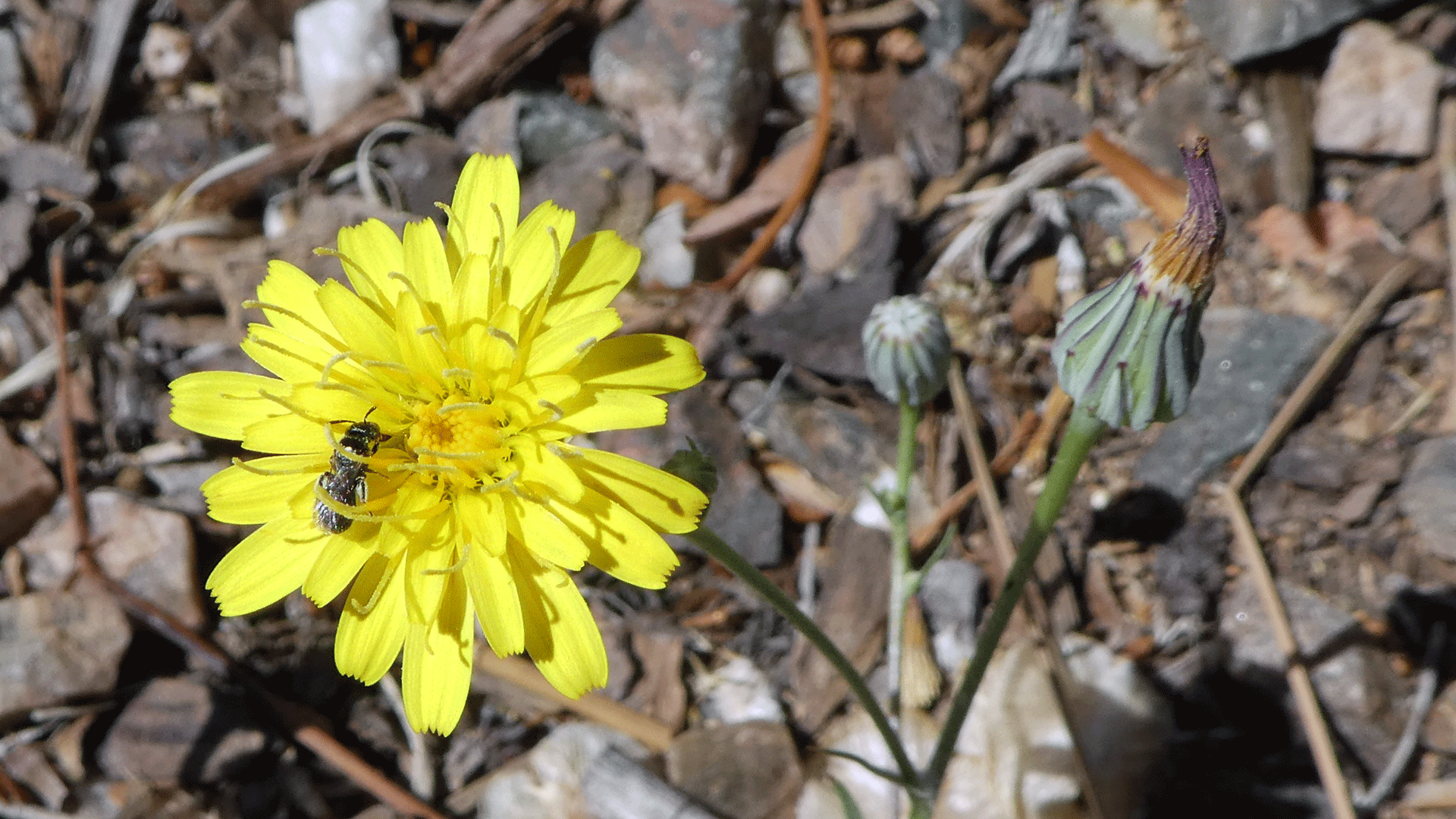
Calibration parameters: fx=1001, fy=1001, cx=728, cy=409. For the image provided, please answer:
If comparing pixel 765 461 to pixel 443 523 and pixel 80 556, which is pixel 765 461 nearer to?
pixel 443 523

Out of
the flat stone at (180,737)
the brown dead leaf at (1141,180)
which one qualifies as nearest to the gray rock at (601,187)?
the brown dead leaf at (1141,180)

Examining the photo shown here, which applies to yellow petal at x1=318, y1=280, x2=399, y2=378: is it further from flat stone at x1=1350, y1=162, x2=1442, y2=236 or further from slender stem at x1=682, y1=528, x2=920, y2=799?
flat stone at x1=1350, y1=162, x2=1442, y2=236

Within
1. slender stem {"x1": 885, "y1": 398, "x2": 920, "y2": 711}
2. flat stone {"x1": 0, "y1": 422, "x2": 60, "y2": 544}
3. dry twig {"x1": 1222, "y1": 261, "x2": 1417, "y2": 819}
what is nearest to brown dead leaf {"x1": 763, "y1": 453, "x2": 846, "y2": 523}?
slender stem {"x1": 885, "y1": 398, "x2": 920, "y2": 711}

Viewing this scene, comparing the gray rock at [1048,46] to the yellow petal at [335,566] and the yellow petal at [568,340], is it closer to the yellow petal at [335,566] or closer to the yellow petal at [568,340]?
the yellow petal at [568,340]

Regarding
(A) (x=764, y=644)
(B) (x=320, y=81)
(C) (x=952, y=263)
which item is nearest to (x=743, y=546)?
(A) (x=764, y=644)

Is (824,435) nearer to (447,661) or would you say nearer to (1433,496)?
(447,661)

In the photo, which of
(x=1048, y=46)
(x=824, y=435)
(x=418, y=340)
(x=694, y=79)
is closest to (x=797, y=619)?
(x=418, y=340)

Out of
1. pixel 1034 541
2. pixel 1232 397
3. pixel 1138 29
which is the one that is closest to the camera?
pixel 1034 541
